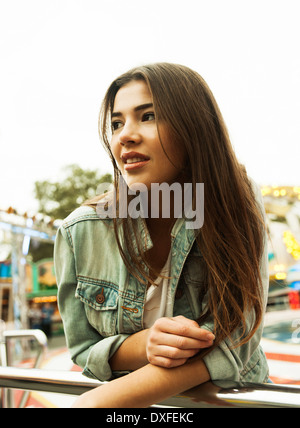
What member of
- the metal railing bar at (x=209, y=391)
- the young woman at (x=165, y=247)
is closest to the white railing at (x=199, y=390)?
the metal railing bar at (x=209, y=391)

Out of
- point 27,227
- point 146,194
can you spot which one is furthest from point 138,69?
point 27,227

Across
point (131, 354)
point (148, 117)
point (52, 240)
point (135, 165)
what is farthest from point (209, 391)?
point (52, 240)

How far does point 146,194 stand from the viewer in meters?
0.98

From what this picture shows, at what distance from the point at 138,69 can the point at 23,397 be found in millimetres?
1331

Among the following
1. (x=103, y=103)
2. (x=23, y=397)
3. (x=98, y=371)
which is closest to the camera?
(x=98, y=371)

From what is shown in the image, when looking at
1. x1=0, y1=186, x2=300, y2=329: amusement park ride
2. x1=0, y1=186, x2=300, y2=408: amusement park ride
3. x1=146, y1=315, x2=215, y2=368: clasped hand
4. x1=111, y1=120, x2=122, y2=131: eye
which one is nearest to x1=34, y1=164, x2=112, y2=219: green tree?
x1=0, y1=186, x2=300, y2=408: amusement park ride

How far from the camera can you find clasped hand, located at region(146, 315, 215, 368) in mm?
697

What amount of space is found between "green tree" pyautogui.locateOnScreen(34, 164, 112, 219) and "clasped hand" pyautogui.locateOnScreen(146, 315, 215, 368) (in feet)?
44.9

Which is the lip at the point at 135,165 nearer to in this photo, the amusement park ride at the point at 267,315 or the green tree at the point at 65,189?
the amusement park ride at the point at 267,315

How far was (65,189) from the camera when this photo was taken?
14828 mm

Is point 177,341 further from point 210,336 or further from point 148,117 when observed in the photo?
point 148,117
